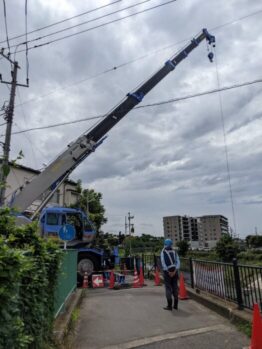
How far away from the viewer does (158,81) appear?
15547 mm

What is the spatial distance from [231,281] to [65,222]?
30.8 ft

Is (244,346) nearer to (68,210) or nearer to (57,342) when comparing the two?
(57,342)

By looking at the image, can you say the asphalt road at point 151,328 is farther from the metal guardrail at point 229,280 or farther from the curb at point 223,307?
the metal guardrail at point 229,280

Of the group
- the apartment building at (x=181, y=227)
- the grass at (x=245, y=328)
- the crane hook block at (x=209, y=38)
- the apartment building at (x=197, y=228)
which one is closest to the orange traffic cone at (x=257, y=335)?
the grass at (x=245, y=328)

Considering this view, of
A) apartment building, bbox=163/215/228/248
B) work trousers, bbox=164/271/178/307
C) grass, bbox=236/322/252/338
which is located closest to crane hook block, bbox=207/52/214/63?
work trousers, bbox=164/271/178/307

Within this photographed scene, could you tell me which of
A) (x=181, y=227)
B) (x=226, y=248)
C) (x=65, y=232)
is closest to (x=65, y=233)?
(x=65, y=232)

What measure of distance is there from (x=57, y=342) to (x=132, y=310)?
12.0 ft

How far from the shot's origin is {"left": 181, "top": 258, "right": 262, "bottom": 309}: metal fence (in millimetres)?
7074

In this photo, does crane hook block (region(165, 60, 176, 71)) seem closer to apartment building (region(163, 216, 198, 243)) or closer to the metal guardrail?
the metal guardrail

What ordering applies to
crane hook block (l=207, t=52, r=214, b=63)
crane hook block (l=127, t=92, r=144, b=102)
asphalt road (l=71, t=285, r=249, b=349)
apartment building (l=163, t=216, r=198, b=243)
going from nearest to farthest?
asphalt road (l=71, t=285, r=249, b=349) < crane hook block (l=127, t=92, r=144, b=102) < crane hook block (l=207, t=52, r=214, b=63) < apartment building (l=163, t=216, r=198, b=243)

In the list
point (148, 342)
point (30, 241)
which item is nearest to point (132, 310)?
point (148, 342)

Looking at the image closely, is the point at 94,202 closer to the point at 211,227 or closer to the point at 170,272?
the point at 170,272

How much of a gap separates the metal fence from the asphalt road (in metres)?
0.57

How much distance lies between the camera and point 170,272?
8805 millimetres
